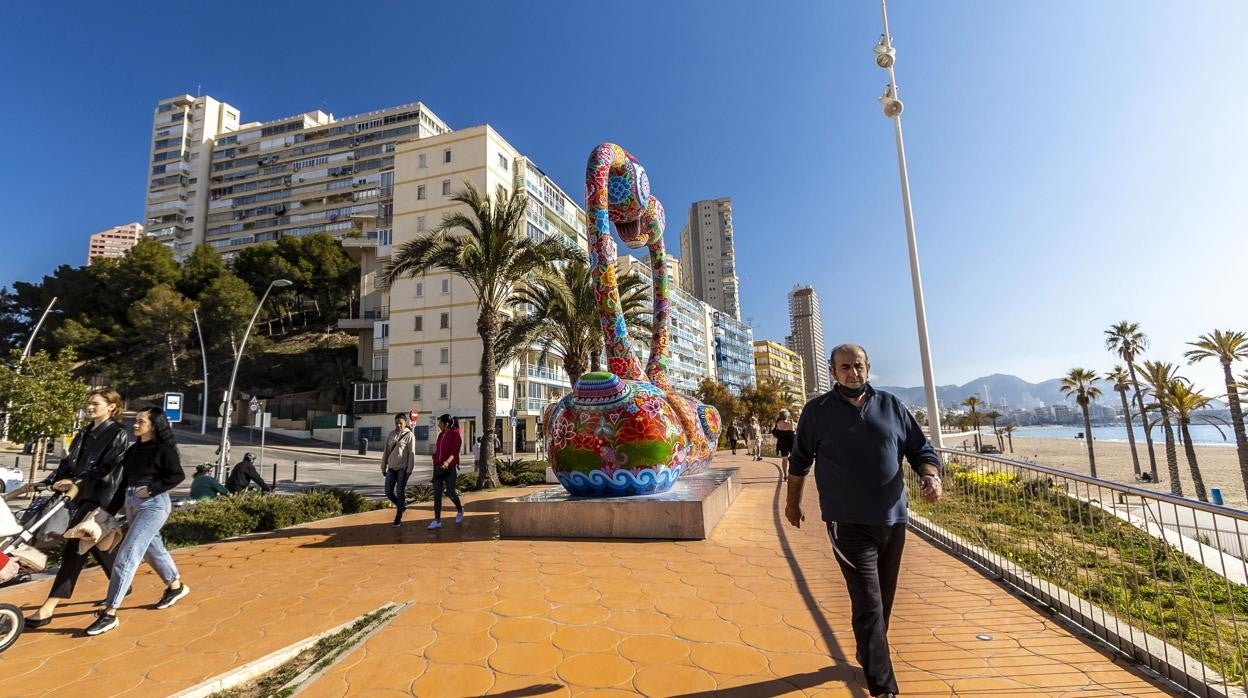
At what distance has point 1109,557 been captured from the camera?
5379 millimetres

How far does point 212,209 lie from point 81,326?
127 ft

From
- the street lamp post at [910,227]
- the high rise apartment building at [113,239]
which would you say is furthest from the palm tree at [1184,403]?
the high rise apartment building at [113,239]

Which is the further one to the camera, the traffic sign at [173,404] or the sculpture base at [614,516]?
the traffic sign at [173,404]

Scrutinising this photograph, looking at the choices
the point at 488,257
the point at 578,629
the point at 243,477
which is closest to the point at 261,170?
the point at 488,257

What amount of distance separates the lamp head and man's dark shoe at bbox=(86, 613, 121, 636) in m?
Answer: 19.3

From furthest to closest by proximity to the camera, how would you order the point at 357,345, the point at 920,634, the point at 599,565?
the point at 357,345
the point at 599,565
the point at 920,634

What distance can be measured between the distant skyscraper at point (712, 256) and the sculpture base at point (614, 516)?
118580 millimetres

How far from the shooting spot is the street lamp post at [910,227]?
13.7 m

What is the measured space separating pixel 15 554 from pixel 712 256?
12866 centimetres

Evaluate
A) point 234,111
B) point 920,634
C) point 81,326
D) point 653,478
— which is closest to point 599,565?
point 653,478

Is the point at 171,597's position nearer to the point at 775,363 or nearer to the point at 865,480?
the point at 865,480

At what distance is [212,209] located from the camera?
77.6 metres

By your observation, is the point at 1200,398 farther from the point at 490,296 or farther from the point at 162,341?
the point at 162,341

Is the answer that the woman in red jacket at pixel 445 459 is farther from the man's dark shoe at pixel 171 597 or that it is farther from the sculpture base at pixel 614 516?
the man's dark shoe at pixel 171 597
